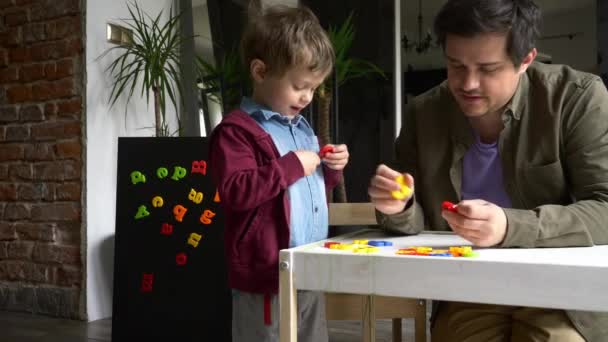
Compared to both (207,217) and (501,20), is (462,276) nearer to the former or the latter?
(501,20)

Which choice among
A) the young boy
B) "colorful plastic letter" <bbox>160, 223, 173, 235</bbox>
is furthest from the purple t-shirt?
"colorful plastic letter" <bbox>160, 223, 173, 235</bbox>

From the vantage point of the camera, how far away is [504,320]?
1090 mm

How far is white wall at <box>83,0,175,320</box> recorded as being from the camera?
9.25 ft

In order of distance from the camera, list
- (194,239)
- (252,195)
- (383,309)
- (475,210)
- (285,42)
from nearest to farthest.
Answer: (475,210) → (252,195) → (285,42) → (383,309) → (194,239)

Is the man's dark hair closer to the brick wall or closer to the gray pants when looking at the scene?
the gray pants

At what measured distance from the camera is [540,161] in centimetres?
114

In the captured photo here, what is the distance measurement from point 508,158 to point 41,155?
97.5 inches

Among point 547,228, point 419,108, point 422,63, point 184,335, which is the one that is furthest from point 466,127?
point 422,63

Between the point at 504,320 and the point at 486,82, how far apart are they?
45 centimetres

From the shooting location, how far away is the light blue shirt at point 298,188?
1.26m

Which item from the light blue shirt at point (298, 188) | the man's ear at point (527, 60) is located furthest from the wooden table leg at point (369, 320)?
the man's ear at point (527, 60)

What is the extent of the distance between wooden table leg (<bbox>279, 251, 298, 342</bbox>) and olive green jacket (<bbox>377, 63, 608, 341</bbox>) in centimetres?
32

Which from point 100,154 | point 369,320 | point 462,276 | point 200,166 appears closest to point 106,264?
point 100,154

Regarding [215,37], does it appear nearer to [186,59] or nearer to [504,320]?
[186,59]
